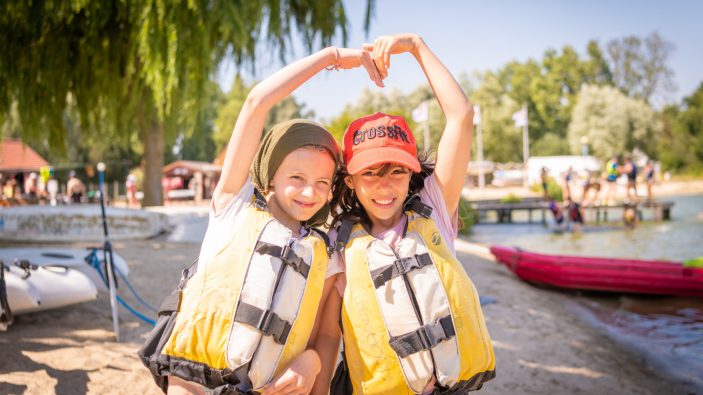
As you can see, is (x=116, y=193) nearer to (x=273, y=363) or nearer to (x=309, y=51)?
(x=309, y=51)

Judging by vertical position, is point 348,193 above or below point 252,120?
below

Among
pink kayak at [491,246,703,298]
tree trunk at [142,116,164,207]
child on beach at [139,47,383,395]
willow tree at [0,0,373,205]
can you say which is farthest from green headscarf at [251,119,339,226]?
tree trunk at [142,116,164,207]

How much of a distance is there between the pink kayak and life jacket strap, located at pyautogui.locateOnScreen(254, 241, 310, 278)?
7.54 meters

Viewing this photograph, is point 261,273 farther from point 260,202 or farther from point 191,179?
point 191,179

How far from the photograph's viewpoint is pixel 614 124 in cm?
4597

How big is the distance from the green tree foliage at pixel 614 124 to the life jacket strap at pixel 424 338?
49841 millimetres

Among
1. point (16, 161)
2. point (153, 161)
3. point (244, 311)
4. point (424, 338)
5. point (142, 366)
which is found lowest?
point (142, 366)

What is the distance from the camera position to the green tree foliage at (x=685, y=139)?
43.8m

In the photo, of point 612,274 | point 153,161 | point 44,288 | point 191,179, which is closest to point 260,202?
point 44,288

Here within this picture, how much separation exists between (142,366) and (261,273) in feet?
8.91

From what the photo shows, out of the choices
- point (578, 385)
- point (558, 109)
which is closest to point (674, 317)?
point (578, 385)

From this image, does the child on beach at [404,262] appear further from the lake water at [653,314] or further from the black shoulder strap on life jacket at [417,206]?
the lake water at [653,314]

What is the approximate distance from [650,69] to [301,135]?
65.4 m

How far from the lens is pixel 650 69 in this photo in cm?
5656
